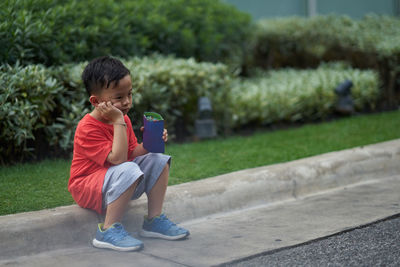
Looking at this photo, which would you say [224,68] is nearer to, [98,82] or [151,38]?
[151,38]

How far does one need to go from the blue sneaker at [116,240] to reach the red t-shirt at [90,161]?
0.55 ft

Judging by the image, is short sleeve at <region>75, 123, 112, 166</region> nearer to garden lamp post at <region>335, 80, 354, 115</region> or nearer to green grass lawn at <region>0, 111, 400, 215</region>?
green grass lawn at <region>0, 111, 400, 215</region>

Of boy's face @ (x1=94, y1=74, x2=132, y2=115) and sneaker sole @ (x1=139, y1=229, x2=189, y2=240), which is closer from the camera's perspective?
boy's face @ (x1=94, y1=74, x2=132, y2=115)

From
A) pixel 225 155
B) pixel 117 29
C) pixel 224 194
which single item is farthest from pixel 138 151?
pixel 117 29

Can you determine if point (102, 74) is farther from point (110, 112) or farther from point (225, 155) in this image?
point (225, 155)

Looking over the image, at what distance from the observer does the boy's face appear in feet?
10.5

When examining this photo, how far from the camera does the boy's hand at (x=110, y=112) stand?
3.11 m

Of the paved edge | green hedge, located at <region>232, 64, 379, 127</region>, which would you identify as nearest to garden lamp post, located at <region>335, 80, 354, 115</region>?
green hedge, located at <region>232, 64, 379, 127</region>

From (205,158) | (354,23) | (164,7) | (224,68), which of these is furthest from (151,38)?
(354,23)

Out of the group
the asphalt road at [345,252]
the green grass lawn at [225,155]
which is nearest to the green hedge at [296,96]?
the green grass lawn at [225,155]

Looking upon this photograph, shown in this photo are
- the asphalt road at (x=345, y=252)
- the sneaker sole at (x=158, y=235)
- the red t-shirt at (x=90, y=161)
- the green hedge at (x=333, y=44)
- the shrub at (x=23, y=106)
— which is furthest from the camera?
the green hedge at (x=333, y=44)

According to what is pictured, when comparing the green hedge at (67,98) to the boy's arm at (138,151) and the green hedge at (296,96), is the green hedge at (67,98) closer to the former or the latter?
the green hedge at (296,96)

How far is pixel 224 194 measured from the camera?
12.9 ft

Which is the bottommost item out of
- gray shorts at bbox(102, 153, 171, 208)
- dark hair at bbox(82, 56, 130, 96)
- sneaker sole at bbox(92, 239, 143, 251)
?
sneaker sole at bbox(92, 239, 143, 251)
